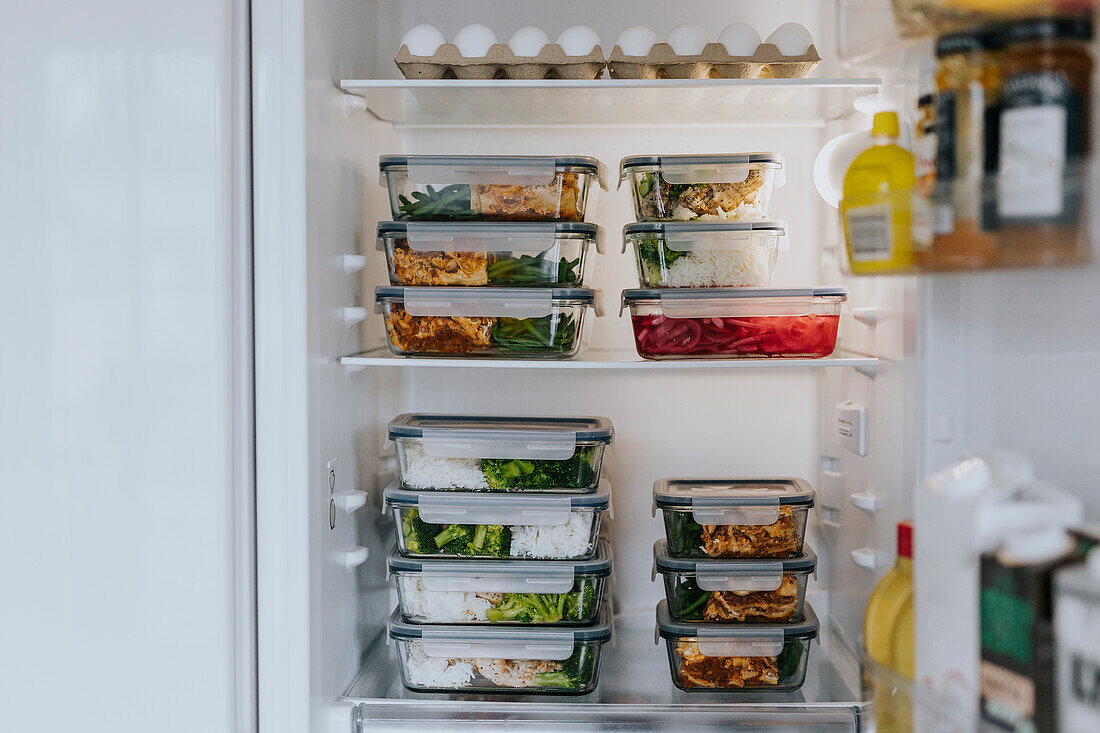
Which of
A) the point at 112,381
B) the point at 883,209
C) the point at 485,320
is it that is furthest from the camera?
the point at 485,320

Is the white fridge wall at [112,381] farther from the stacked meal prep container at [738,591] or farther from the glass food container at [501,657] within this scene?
the stacked meal prep container at [738,591]

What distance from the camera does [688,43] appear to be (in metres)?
1.37

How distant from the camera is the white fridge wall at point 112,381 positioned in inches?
45.3

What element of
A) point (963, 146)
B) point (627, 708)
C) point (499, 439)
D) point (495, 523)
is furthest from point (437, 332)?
point (963, 146)

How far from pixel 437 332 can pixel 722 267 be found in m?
0.45

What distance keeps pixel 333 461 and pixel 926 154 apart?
927 mm

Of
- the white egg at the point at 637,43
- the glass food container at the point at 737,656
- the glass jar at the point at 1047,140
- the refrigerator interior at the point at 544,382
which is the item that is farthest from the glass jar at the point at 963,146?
the glass food container at the point at 737,656

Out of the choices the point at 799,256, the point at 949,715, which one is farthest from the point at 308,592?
the point at 799,256

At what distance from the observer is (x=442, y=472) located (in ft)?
4.62

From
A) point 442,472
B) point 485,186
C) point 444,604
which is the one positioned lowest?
point 444,604

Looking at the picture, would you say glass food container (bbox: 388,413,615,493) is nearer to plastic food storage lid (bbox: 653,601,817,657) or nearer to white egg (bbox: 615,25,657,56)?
plastic food storage lid (bbox: 653,601,817,657)

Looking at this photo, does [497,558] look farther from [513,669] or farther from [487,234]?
[487,234]

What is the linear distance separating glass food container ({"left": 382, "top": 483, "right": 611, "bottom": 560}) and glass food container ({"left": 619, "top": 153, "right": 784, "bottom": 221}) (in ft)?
1.50

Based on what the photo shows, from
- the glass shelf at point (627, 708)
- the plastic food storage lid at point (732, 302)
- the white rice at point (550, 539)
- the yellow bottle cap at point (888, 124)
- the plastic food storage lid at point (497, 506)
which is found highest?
the yellow bottle cap at point (888, 124)
